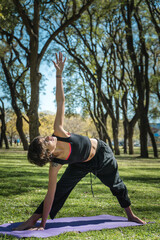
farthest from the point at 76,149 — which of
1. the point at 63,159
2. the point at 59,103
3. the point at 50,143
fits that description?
the point at 59,103

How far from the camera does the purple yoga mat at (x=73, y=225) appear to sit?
448 cm

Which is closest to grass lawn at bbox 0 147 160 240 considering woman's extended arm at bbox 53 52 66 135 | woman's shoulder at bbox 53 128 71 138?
woman's shoulder at bbox 53 128 71 138

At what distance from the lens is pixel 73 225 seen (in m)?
5.14

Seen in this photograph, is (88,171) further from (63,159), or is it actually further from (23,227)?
(23,227)

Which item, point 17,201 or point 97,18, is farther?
point 97,18

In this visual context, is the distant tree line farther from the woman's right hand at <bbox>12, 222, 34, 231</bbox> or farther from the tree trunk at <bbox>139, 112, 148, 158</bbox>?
the woman's right hand at <bbox>12, 222, 34, 231</bbox>

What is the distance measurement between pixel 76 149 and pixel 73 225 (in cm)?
154

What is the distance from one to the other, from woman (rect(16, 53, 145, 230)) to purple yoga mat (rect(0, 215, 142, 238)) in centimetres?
21

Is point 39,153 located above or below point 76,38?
below

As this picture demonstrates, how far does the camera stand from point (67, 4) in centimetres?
2398

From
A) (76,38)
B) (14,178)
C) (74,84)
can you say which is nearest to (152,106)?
(74,84)

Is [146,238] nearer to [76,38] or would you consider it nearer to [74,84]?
[76,38]

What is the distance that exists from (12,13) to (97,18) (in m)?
8.46

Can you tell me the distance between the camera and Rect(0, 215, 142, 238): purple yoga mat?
4.48m
